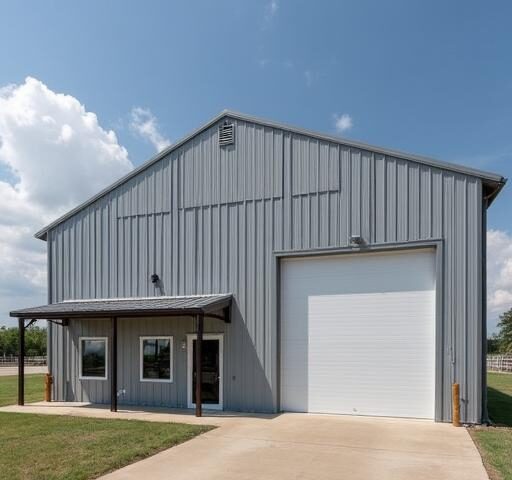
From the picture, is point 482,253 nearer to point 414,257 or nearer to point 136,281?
point 414,257

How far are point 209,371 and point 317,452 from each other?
221 inches

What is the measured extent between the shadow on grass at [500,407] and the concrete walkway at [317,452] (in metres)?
1.82

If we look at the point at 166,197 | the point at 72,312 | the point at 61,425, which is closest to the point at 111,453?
the point at 61,425

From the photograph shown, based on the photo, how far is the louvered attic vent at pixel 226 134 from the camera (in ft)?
47.4

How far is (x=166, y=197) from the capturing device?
15.2 metres

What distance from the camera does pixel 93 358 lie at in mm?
15609

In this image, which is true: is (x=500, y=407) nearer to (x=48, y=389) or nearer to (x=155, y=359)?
(x=155, y=359)

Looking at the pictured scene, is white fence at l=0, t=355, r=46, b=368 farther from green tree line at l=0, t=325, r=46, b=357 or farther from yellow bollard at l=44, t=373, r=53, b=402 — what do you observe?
yellow bollard at l=44, t=373, r=53, b=402

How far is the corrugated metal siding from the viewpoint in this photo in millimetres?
11656

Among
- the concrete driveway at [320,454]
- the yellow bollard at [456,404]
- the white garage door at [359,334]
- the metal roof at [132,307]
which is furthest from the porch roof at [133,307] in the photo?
the yellow bollard at [456,404]

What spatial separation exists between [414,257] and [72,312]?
889 centimetres

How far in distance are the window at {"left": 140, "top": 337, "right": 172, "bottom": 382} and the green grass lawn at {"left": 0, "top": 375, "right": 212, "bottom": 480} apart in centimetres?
269

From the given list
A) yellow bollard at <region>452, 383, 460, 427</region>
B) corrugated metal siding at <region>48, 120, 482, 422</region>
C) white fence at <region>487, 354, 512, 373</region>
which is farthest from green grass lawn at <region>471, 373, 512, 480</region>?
white fence at <region>487, 354, 512, 373</region>

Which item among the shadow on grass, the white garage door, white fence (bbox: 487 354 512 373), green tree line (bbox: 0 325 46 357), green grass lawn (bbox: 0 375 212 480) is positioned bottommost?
green tree line (bbox: 0 325 46 357)
